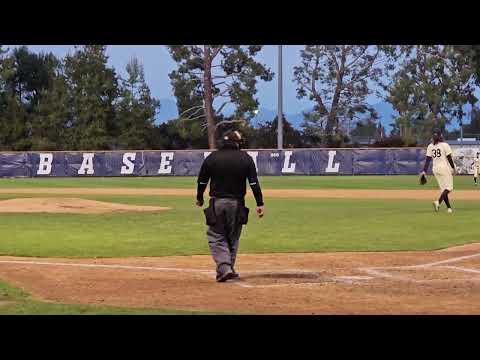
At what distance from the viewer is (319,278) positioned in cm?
1241

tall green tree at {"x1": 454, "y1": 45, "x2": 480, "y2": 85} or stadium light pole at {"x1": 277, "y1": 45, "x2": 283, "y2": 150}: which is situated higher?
tall green tree at {"x1": 454, "y1": 45, "x2": 480, "y2": 85}

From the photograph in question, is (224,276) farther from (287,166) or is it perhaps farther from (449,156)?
(287,166)

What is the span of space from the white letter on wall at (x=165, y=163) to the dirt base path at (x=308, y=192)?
40.6 feet

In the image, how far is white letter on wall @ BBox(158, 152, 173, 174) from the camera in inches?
1977

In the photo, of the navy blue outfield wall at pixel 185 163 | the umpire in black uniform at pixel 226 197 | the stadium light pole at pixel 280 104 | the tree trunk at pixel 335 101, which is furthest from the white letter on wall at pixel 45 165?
the umpire in black uniform at pixel 226 197

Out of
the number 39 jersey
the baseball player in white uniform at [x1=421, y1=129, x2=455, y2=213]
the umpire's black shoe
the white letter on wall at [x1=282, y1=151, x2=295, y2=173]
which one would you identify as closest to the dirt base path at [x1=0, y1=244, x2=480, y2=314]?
the umpire's black shoe

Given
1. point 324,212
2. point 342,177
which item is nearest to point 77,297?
point 324,212

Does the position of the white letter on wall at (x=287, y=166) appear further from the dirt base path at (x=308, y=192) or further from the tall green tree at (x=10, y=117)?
the tall green tree at (x=10, y=117)

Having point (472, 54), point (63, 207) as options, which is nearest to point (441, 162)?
point (63, 207)

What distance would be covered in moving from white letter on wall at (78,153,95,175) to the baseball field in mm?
21109

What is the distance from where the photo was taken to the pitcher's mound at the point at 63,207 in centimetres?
2512

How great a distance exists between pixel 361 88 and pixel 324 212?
47894 millimetres

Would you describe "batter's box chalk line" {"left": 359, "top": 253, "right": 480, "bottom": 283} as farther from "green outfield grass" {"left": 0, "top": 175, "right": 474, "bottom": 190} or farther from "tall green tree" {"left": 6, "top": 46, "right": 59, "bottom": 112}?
"tall green tree" {"left": 6, "top": 46, "right": 59, "bottom": 112}

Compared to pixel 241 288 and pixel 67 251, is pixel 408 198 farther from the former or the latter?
pixel 241 288
